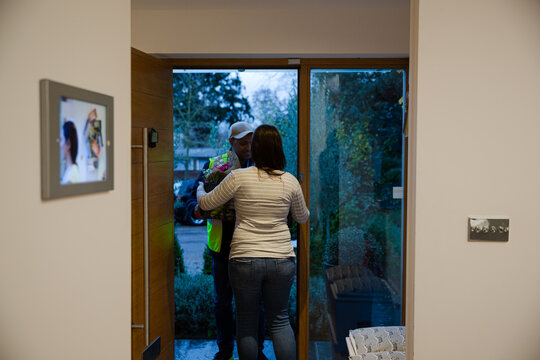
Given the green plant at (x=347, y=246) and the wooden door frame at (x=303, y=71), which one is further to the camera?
the green plant at (x=347, y=246)

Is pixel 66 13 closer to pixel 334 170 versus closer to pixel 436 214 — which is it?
pixel 436 214

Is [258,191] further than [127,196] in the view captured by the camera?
Yes

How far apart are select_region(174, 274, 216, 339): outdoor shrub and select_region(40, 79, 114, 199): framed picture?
98.4 inches

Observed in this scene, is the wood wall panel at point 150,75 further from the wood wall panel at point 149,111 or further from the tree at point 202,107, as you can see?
the tree at point 202,107

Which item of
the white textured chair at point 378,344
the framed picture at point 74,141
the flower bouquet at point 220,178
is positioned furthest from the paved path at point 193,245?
the framed picture at point 74,141

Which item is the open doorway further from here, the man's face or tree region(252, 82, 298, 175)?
the man's face

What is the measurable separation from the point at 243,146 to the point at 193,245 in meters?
1.26

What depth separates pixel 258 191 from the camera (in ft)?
8.18

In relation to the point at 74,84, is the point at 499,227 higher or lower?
lower

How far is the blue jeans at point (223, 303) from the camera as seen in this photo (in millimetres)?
3223

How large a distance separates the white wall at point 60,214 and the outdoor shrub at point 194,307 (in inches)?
84.4

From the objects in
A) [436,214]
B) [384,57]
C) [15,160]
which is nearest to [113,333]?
[15,160]

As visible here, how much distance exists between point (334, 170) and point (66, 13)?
2131mm

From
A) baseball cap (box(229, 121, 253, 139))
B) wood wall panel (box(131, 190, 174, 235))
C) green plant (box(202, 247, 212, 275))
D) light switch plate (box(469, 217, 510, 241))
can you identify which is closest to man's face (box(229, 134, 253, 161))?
baseball cap (box(229, 121, 253, 139))
